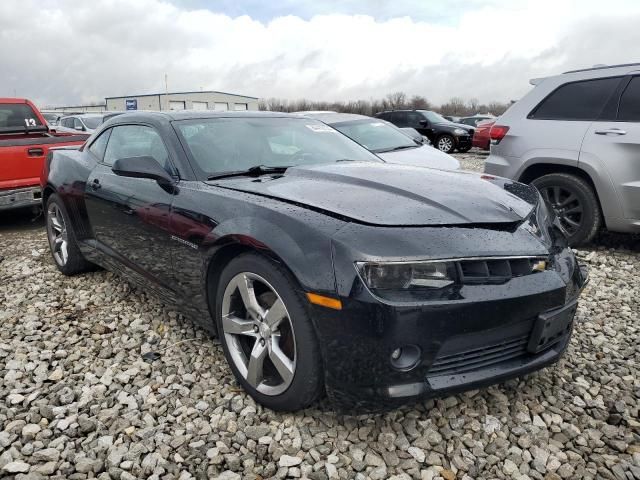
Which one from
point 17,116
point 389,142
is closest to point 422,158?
point 389,142

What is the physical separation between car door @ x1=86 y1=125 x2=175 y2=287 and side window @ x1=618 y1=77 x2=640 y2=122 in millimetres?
3916

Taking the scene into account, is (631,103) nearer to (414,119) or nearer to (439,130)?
(439,130)

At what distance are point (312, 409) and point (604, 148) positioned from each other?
3.65 meters

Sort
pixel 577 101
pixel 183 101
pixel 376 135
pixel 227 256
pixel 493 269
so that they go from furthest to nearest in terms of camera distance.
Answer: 1. pixel 183 101
2. pixel 376 135
3. pixel 577 101
4. pixel 227 256
5. pixel 493 269

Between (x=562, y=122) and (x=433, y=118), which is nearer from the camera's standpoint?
(x=562, y=122)

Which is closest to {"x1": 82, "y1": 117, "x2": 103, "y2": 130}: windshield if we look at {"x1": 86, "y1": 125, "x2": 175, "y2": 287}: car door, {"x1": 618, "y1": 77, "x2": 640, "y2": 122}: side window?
{"x1": 86, "y1": 125, "x2": 175, "y2": 287}: car door

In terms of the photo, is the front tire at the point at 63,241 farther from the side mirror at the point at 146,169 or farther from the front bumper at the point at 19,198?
the side mirror at the point at 146,169

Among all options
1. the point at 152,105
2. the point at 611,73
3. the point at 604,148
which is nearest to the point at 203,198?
the point at 604,148

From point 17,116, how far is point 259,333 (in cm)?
688

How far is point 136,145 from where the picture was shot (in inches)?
133

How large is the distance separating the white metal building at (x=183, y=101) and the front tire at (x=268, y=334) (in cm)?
4906

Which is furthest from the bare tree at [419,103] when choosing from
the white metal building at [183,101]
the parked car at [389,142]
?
the parked car at [389,142]

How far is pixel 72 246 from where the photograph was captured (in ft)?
13.4

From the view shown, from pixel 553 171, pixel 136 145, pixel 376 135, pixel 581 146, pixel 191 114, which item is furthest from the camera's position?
pixel 376 135
